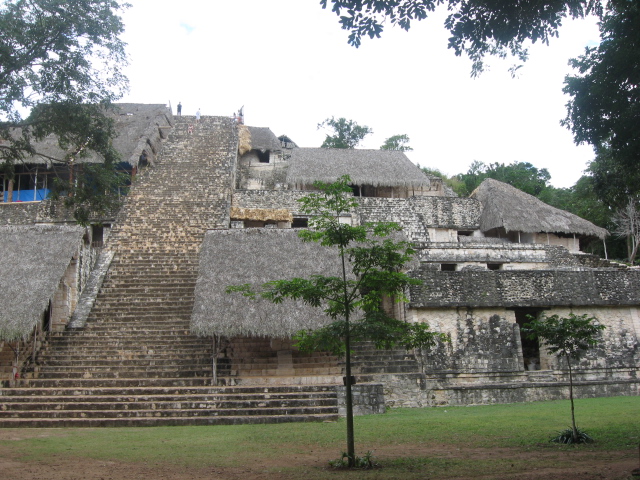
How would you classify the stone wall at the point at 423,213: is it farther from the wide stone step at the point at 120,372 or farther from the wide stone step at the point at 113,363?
the wide stone step at the point at 120,372

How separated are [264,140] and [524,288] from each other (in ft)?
57.6

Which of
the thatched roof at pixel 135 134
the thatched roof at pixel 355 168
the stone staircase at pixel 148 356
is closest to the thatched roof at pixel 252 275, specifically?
the stone staircase at pixel 148 356

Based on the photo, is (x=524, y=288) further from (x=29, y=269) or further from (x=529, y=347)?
(x=29, y=269)

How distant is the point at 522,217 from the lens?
69.7ft

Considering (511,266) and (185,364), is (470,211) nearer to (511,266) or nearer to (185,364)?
(511,266)

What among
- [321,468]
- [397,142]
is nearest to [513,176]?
[397,142]

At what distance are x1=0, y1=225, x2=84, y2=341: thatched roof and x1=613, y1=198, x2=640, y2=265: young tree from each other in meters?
19.2

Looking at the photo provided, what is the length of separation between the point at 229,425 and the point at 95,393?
259 centimetres

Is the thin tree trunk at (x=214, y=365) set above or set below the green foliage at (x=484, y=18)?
below

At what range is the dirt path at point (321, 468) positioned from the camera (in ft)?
18.5

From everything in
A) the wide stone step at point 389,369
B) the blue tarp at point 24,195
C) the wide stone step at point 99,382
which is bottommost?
the wide stone step at point 99,382

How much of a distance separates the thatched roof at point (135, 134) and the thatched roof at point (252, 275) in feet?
24.5

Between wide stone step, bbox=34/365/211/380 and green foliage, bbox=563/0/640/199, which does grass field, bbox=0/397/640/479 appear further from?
green foliage, bbox=563/0/640/199

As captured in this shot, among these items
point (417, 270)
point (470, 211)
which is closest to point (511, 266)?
point (470, 211)
